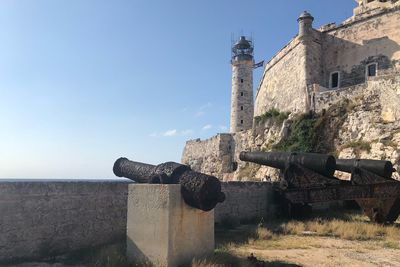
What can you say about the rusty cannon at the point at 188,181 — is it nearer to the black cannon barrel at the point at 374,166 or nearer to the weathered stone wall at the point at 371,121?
the black cannon barrel at the point at 374,166

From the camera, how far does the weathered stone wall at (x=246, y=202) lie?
10.6 m

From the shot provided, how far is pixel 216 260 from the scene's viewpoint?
5.61 m

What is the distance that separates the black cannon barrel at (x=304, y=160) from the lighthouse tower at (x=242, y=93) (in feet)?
64.7

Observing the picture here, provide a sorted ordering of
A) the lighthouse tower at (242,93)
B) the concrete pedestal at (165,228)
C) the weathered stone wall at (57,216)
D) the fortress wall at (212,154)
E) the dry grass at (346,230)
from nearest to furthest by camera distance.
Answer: the concrete pedestal at (165,228)
the weathered stone wall at (57,216)
the dry grass at (346,230)
the fortress wall at (212,154)
the lighthouse tower at (242,93)

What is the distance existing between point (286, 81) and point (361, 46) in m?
4.40

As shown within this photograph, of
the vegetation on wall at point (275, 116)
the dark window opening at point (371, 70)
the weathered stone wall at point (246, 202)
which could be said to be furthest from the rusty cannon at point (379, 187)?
the dark window opening at point (371, 70)

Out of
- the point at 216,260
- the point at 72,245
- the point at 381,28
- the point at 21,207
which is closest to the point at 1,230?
the point at 21,207

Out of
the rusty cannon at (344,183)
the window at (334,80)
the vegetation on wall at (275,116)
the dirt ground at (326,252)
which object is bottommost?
the dirt ground at (326,252)

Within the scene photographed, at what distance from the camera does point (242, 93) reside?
31547 millimetres

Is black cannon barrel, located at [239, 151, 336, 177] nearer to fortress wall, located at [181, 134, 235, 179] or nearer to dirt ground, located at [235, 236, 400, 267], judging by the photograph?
dirt ground, located at [235, 236, 400, 267]

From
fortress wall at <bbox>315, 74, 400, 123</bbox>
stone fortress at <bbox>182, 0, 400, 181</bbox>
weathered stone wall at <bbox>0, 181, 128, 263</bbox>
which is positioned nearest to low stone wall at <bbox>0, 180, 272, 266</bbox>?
weathered stone wall at <bbox>0, 181, 128, 263</bbox>

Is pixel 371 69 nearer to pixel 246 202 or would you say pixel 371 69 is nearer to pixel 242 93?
pixel 246 202

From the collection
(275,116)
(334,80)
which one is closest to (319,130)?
(275,116)

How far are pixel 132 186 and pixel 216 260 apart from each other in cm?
166
